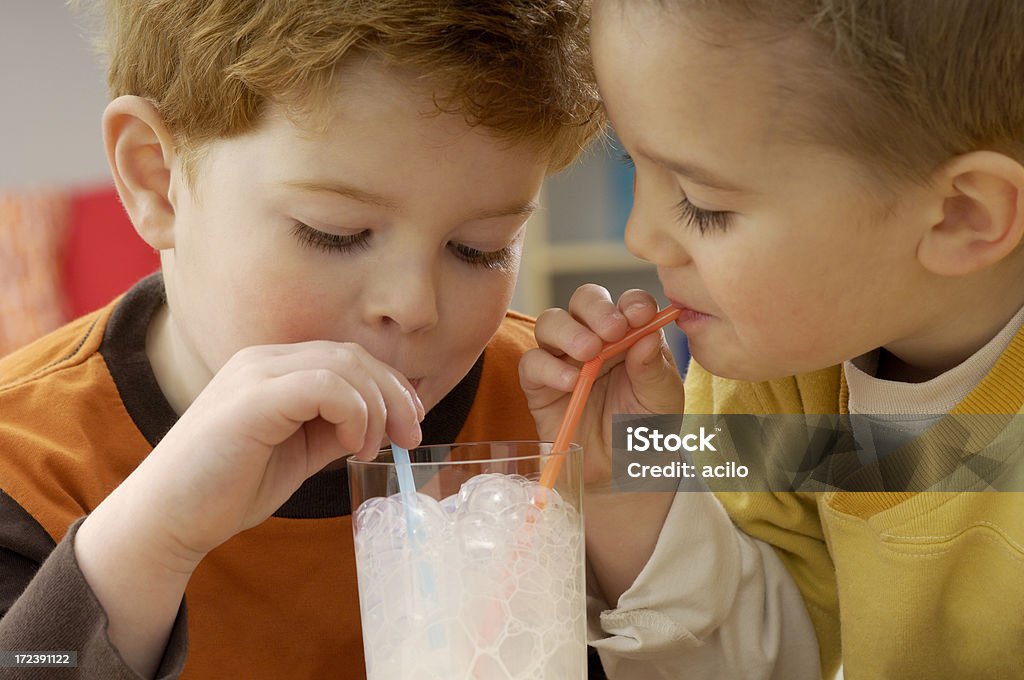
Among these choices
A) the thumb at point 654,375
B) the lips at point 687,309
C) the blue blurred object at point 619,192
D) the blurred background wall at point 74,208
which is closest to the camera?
the lips at point 687,309

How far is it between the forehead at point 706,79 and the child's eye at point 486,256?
18 centimetres

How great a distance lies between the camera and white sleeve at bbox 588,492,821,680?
0.95m

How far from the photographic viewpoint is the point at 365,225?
82 centimetres

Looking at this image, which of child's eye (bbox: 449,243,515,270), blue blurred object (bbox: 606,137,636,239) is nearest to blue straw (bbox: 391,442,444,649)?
child's eye (bbox: 449,243,515,270)

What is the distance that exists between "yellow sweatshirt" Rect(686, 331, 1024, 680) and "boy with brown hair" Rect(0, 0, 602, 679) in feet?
1.20

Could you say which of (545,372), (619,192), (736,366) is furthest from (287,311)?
(619,192)

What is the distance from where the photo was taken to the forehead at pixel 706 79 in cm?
→ 72

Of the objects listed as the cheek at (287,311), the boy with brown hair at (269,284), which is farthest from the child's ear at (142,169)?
the cheek at (287,311)

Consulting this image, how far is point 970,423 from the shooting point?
917mm

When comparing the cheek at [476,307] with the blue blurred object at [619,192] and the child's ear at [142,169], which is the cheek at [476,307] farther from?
the blue blurred object at [619,192]

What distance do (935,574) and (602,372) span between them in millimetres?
329

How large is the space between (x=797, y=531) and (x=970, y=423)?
213mm

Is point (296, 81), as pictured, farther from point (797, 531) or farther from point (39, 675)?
point (797, 531)
